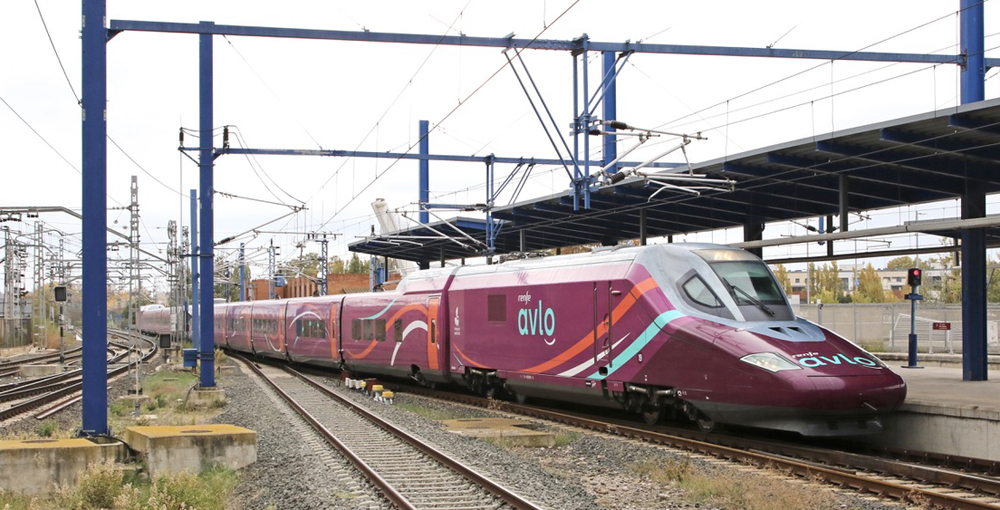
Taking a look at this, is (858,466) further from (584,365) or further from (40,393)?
(40,393)

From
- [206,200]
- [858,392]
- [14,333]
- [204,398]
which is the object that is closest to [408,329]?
[204,398]

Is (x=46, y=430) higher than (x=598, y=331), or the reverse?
(x=598, y=331)

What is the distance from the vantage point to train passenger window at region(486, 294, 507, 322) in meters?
20.6

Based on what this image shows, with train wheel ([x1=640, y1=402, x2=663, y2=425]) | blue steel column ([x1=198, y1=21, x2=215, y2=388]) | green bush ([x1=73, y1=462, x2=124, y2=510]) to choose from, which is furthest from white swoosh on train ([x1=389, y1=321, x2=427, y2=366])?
green bush ([x1=73, y1=462, x2=124, y2=510])

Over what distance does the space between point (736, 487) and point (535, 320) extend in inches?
361

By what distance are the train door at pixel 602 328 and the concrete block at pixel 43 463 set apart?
8182 millimetres

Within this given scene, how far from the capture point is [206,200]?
915 inches

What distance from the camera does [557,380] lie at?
18.6m

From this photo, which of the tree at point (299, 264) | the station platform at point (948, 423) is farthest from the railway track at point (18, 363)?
the station platform at point (948, 423)

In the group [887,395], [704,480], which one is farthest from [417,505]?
[887,395]

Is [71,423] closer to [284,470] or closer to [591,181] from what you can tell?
[284,470]

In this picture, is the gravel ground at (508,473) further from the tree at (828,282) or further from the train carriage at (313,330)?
the tree at (828,282)

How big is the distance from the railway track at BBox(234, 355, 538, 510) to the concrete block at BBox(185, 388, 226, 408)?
2.49 meters

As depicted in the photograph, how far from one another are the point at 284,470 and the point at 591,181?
428 inches
